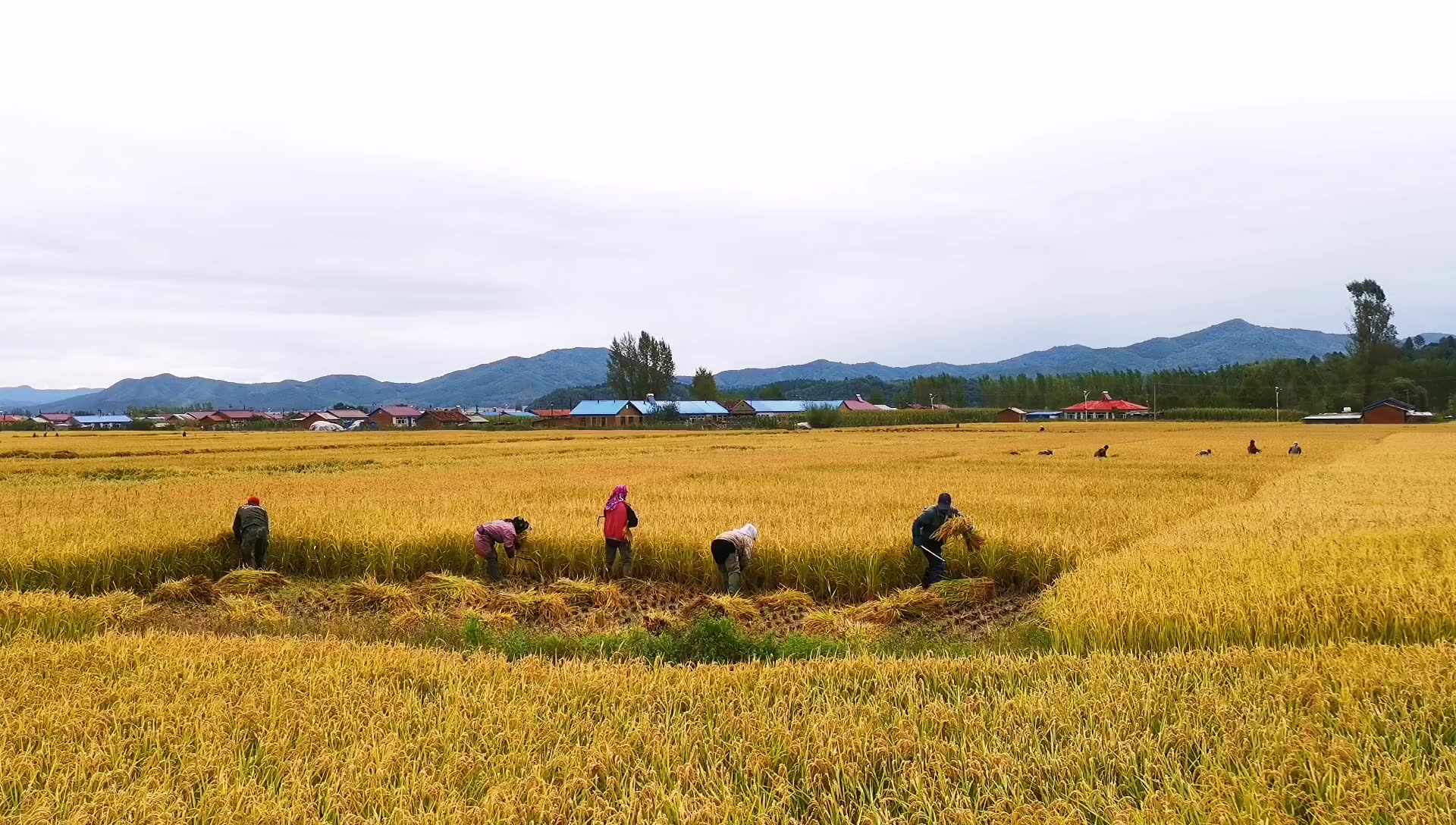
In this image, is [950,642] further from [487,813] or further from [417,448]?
[417,448]

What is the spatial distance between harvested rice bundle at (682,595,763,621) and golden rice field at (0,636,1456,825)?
3.44 metres

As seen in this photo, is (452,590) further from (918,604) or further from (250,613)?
(918,604)

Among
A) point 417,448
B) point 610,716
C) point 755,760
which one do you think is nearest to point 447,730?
point 610,716

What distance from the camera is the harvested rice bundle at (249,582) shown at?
36.3 ft

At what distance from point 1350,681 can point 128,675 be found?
8.63 m

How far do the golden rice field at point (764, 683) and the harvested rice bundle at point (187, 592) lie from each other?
4 centimetres

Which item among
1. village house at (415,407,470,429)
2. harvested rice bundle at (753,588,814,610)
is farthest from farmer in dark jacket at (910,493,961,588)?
village house at (415,407,470,429)

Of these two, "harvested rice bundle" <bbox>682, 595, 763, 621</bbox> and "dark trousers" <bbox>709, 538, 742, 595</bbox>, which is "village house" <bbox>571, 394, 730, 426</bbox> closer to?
"dark trousers" <bbox>709, 538, 742, 595</bbox>

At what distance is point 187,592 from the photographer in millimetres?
10570

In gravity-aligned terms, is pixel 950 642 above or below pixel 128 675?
below

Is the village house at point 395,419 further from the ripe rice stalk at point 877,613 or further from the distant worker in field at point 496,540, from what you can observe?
the ripe rice stalk at point 877,613

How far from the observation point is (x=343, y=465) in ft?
107

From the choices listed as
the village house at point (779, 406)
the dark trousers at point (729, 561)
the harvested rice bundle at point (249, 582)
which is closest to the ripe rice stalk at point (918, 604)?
the dark trousers at point (729, 561)

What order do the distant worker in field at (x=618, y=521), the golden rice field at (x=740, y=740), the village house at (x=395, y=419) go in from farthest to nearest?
the village house at (x=395, y=419)
the distant worker in field at (x=618, y=521)
the golden rice field at (x=740, y=740)
